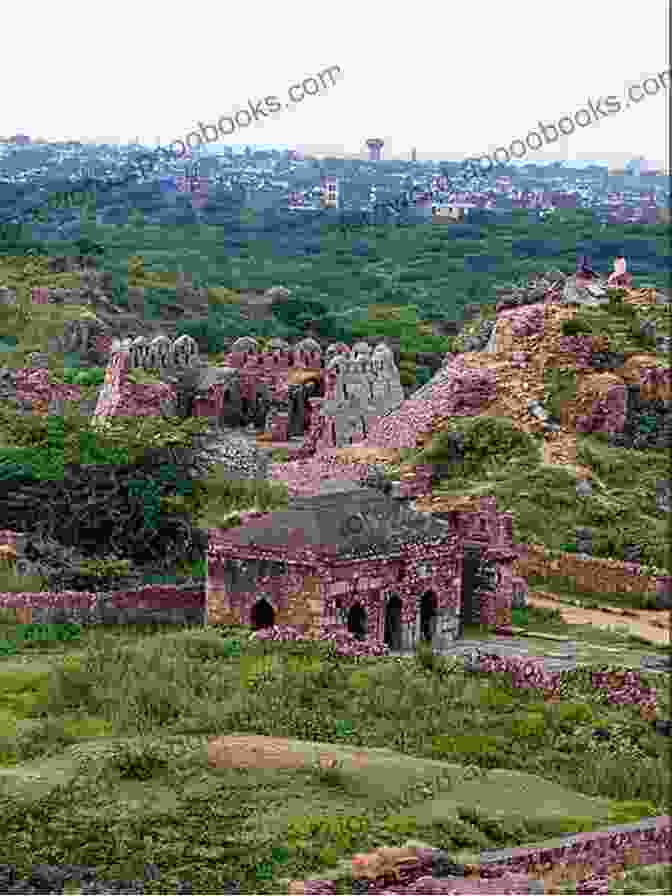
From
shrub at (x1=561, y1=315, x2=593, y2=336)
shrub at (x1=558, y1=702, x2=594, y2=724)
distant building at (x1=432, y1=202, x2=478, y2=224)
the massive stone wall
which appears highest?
distant building at (x1=432, y1=202, x2=478, y2=224)

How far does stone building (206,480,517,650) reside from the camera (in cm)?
2208

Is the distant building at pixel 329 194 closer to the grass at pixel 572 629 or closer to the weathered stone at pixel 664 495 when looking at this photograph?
the weathered stone at pixel 664 495

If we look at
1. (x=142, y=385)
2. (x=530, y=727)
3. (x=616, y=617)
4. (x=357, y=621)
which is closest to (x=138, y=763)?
(x=530, y=727)

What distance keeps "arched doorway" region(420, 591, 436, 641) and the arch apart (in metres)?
1.98

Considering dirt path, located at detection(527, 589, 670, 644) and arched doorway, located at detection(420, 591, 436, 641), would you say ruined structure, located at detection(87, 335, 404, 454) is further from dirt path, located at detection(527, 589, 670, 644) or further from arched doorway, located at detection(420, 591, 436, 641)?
arched doorway, located at detection(420, 591, 436, 641)

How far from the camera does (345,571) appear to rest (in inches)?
874

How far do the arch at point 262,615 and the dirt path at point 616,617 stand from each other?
454 centimetres

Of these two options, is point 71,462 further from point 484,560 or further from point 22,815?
point 22,815

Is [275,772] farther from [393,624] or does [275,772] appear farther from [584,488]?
[584,488]

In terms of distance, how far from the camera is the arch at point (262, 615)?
73.5 ft

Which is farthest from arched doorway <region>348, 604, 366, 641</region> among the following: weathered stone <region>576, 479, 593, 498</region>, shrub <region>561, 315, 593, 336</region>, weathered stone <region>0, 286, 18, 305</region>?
weathered stone <region>0, 286, 18, 305</region>

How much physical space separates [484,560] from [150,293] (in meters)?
51.9

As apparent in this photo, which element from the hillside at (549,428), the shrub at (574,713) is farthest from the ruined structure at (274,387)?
the shrub at (574,713)

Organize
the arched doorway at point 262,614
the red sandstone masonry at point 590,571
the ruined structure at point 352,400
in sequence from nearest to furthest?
the arched doorway at point 262,614 < the red sandstone masonry at point 590,571 < the ruined structure at point 352,400
